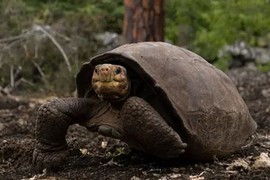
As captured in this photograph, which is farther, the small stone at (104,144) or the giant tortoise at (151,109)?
the small stone at (104,144)

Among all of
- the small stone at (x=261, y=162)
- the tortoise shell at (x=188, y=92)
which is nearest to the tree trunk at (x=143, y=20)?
the tortoise shell at (x=188, y=92)

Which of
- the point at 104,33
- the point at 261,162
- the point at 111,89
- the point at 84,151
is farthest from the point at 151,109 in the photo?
the point at 104,33

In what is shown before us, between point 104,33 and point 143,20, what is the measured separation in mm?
3356

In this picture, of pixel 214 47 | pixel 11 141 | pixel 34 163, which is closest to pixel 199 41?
pixel 214 47

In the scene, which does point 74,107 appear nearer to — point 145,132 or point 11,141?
point 145,132

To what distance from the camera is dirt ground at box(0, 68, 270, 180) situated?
106 inches

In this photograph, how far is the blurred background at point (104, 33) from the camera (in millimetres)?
7297

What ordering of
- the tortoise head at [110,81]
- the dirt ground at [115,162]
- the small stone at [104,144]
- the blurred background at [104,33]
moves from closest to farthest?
the tortoise head at [110,81], the dirt ground at [115,162], the small stone at [104,144], the blurred background at [104,33]

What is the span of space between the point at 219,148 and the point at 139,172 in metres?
0.43

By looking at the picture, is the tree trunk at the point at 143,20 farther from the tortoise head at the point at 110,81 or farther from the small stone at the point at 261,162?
the tortoise head at the point at 110,81

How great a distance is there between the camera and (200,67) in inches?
117

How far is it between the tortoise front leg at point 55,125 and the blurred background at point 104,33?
12.4 feet

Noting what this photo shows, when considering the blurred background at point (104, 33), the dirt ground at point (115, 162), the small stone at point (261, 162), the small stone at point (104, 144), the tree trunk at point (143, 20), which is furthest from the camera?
Result: the blurred background at point (104, 33)

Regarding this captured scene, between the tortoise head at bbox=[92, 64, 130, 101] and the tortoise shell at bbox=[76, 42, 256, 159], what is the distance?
0.37ft
